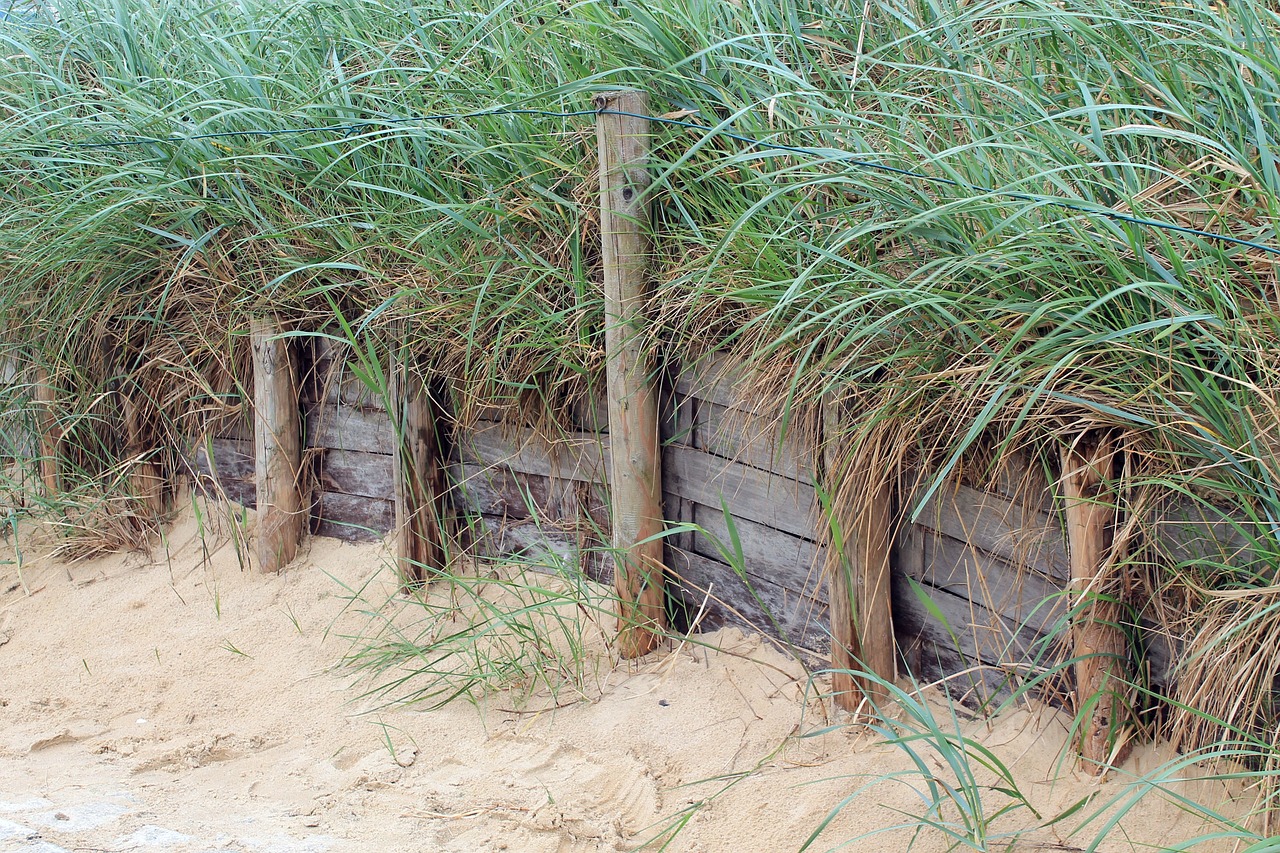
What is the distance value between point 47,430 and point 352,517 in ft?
4.48

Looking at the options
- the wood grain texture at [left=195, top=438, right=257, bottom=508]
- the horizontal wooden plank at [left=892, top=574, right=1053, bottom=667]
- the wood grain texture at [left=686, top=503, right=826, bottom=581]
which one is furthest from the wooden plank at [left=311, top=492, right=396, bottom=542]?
the horizontal wooden plank at [left=892, top=574, right=1053, bottom=667]

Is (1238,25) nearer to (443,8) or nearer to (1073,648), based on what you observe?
(1073,648)

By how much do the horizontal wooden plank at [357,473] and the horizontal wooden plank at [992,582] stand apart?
1886 mm

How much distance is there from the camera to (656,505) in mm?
2938

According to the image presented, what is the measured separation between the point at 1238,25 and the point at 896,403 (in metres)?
1.12

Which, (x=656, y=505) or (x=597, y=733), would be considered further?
(x=656, y=505)

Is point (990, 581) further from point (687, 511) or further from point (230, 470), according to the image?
point (230, 470)

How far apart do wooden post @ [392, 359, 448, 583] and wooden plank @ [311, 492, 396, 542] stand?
26cm

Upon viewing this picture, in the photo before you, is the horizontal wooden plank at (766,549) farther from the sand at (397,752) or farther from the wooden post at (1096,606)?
the wooden post at (1096,606)

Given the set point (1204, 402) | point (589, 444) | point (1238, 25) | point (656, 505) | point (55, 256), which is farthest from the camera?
point (55, 256)

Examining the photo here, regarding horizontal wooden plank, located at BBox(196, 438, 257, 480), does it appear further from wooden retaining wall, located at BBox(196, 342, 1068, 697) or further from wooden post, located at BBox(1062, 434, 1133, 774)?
wooden post, located at BBox(1062, 434, 1133, 774)

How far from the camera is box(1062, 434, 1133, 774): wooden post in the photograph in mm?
2039

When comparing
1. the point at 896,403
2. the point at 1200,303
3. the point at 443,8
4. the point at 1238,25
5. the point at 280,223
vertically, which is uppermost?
the point at 443,8

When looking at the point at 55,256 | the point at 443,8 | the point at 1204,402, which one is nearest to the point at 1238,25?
the point at 1204,402
